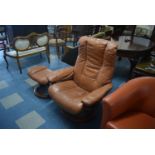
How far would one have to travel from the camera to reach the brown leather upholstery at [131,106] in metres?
1.37

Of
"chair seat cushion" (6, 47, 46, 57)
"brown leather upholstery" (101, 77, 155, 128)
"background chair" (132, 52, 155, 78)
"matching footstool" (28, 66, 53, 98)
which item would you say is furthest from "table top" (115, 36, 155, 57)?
"chair seat cushion" (6, 47, 46, 57)

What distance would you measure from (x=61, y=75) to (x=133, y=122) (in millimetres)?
1093

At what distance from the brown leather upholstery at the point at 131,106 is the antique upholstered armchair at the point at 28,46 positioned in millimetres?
2159

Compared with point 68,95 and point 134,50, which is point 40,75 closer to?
point 68,95

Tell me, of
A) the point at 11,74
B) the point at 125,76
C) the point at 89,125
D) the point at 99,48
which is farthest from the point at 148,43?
the point at 11,74

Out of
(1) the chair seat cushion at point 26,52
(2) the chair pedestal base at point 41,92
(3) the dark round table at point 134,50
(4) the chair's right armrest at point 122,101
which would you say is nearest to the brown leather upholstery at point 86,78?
(4) the chair's right armrest at point 122,101

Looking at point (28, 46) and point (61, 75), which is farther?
point (28, 46)

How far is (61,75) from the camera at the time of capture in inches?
81.4

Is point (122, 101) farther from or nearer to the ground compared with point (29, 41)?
nearer to the ground

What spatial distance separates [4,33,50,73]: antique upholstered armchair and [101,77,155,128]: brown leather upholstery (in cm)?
216

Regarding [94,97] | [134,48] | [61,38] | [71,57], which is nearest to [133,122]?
[94,97]

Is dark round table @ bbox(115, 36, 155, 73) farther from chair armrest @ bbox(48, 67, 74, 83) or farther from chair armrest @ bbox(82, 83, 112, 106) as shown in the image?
chair armrest @ bbox(82, 83, 112, 106)

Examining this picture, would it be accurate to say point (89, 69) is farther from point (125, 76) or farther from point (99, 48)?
point (125, 76)
